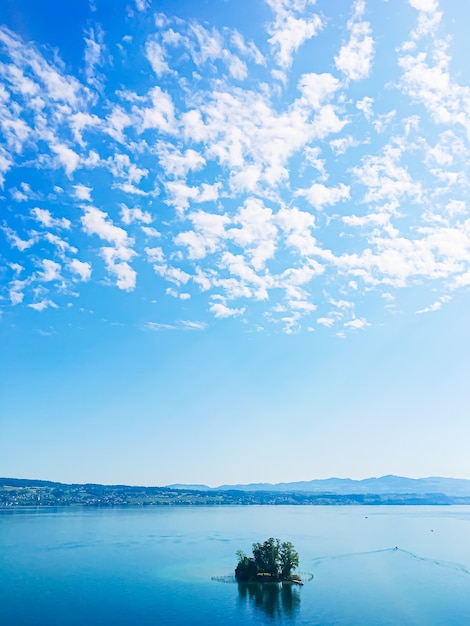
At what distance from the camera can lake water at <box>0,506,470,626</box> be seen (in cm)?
5022

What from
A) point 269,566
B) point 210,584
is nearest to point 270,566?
point 269,566

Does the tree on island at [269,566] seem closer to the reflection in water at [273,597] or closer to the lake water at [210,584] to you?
the reflection in water at [273,597]

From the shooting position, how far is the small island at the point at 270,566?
65125mm

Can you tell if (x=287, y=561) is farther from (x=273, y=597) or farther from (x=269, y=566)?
(x=273, y=597)

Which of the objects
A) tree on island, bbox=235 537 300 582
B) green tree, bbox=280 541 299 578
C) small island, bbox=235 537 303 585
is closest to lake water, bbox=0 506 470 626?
small island, bbox=235 537 303 585

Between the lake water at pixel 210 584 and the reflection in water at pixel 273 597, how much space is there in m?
0.12

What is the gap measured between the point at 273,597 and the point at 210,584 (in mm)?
9293

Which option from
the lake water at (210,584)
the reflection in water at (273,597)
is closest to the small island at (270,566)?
the reflection in water at (273,597)

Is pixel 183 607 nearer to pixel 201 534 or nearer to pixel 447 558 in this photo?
pixel 447 558

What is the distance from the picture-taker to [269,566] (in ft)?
217

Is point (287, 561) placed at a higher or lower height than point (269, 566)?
higher

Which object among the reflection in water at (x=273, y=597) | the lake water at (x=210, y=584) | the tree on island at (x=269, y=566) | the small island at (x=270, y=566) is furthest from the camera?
the tree on island at (x=269, y=566)

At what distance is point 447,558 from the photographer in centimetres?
9238

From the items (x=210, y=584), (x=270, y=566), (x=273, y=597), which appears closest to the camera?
(x=273, y=597)
